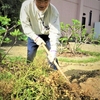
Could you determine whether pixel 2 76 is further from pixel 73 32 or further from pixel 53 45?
pixel 73 32

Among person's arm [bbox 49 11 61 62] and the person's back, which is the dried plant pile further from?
the person's back

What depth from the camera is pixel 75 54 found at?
24.8 feet

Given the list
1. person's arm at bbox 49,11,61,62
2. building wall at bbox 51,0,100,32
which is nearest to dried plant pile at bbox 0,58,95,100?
person's arm at bbox 49,11,61,62

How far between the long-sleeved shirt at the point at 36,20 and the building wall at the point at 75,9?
10.3 meters

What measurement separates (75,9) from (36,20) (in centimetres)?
1335

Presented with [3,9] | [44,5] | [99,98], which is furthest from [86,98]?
[3,9]

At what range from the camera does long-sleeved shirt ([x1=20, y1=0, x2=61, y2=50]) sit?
9.76ft

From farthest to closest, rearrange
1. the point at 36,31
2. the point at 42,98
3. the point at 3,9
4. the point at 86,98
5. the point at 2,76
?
the point at 3,9 → the point at 36,31 → the point at 2,76 → the point at 86,98 → the point at 42,98

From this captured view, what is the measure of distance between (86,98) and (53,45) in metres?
0.89

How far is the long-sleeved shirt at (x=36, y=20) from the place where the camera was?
2975mm

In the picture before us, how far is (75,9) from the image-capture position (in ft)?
52.4

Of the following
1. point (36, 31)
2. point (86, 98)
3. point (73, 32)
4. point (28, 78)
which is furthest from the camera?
point (73, 32)

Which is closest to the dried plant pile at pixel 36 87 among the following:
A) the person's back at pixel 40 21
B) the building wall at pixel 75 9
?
the person's back at pixel 40 21

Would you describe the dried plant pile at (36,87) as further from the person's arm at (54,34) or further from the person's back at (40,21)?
the person's back at (40,21)
